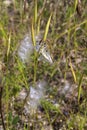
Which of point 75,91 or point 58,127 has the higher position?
point 75,91

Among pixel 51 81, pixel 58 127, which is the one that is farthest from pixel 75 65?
pixel 58 127

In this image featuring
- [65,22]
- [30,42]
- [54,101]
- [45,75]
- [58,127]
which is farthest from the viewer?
[65,22]

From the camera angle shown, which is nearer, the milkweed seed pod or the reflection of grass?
the milkweed seed pod

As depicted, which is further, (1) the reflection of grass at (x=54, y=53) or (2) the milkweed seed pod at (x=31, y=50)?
(1) the reflection of grass at (x=54, y=53)

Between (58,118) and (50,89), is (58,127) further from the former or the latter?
(50,89)

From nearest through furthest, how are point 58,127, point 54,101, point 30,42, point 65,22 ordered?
point 30,42
point 58,127
point 54,101
point 65,22

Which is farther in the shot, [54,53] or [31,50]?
[54,53]

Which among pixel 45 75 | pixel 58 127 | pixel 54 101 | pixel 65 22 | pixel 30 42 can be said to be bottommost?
pixel 58 127

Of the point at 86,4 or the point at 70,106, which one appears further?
the point at 86,4
